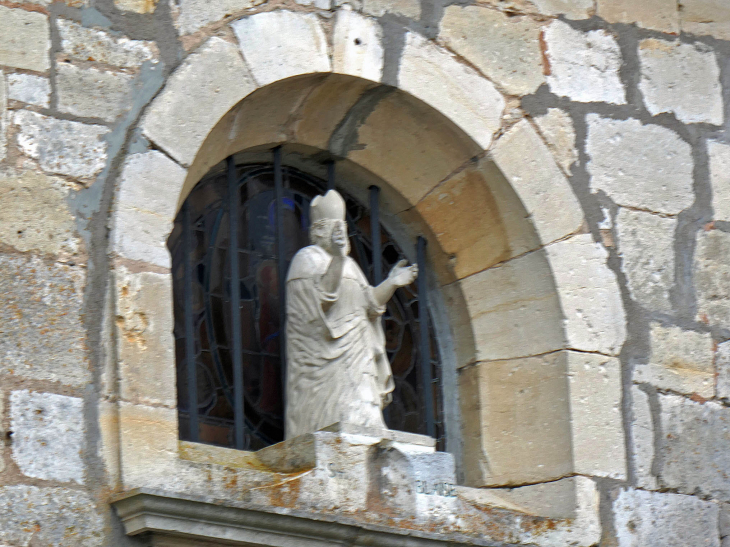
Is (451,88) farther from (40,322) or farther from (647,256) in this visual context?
(40,322)

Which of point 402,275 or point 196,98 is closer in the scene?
point 196,98

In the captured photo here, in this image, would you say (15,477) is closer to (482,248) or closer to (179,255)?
(179,255)

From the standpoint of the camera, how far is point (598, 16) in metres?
6.15

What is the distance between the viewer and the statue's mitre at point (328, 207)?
5.52 meters

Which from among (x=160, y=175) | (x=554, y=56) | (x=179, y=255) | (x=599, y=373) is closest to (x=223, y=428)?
(x=179, y=255)

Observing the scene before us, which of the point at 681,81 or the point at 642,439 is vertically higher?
the point at 681,81

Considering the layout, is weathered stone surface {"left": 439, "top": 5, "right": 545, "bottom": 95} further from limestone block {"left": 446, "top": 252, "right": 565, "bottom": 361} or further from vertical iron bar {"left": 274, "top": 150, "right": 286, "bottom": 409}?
vertical iron bar {"left": 274, "top": 150, "right": 286, "bottom": 409}

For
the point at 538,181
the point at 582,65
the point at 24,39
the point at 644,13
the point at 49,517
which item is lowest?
the point at 49,517

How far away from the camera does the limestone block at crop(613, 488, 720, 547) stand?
219 inches

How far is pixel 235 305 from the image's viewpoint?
18.2ft

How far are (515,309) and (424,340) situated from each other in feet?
1.26

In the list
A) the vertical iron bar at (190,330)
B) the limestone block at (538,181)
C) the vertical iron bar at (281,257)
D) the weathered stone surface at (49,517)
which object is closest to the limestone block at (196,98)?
the vertical iron bar at (190,330)

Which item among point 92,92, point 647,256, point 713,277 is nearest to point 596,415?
point 647,256

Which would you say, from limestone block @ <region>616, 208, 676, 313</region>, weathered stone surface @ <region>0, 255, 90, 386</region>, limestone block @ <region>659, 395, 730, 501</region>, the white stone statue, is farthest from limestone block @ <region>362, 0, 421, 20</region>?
limestone block @ <region>659, 395, 730, 501</region>
